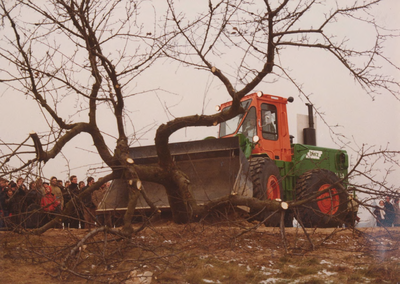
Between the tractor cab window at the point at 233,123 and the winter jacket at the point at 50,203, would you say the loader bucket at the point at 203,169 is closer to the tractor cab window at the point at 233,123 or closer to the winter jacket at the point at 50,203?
the winter jacket at the point at 50,203

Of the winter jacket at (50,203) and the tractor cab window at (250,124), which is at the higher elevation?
the tractor cab window at (250,124)

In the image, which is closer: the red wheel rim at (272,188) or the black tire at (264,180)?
the black tire at (264,180)

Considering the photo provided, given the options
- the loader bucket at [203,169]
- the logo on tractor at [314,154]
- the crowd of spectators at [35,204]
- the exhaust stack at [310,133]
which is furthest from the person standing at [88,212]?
the exhaust stack at [310,133]

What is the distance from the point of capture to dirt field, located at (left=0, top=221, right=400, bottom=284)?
16.7 ft

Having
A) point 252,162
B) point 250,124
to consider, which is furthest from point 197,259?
point 250,124

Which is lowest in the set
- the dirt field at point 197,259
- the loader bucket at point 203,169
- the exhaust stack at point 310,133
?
the dirt field at point 197,259

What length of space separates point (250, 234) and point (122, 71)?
2.91 m

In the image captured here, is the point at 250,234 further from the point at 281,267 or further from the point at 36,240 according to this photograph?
the point at 36,240

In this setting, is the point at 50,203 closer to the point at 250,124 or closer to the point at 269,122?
the point at 250,124

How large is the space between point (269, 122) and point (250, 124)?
421 millimetres

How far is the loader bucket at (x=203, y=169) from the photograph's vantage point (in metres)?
7.76

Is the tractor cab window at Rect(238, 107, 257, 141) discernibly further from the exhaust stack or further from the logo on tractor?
the exhaust stack

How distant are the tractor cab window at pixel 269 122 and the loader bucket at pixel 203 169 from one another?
1235mm

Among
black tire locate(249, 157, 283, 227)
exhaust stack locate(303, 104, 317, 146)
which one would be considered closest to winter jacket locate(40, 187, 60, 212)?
black tire locate(249, 157, 283, 227)
